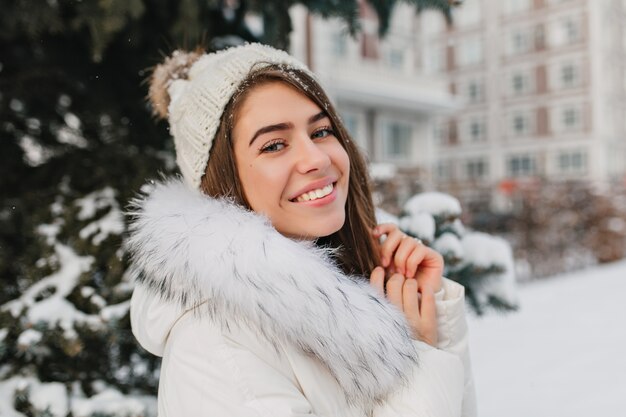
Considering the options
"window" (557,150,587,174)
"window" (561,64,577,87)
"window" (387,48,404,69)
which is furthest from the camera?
"window" (561,64,577,87)

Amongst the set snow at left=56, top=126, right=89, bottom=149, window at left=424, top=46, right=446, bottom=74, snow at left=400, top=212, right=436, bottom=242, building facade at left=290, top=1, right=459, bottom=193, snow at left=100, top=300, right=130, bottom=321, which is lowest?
snow at left=100, top=300, right=130, bottom=321

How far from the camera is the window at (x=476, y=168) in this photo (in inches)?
1361

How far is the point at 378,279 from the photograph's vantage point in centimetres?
133

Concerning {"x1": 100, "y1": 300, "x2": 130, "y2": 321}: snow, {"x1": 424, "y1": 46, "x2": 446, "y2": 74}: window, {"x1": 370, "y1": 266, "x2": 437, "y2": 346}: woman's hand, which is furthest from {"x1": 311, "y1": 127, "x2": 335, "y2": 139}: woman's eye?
{"x1": 424, "y1": 46, "x2": 446, "y2": 74}: window

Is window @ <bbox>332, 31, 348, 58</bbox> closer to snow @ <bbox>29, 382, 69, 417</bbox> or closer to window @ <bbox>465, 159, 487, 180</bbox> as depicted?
snow @ <bbox>29, 382, 69, 417</bbox>

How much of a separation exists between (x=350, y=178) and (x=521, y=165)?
1351 inches

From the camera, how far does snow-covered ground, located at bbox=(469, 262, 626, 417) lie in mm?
2689

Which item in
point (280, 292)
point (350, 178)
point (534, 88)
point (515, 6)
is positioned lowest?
point (280, 292)

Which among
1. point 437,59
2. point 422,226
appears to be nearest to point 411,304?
point 422,226

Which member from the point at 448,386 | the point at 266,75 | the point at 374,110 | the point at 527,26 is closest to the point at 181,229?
the point at 266,75

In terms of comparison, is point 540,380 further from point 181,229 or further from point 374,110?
point 374,110

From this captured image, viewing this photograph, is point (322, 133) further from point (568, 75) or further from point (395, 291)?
point (568, 75)

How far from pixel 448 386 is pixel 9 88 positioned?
7.38 ft

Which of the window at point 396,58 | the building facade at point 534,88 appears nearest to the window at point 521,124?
the building facade at point 534,88
